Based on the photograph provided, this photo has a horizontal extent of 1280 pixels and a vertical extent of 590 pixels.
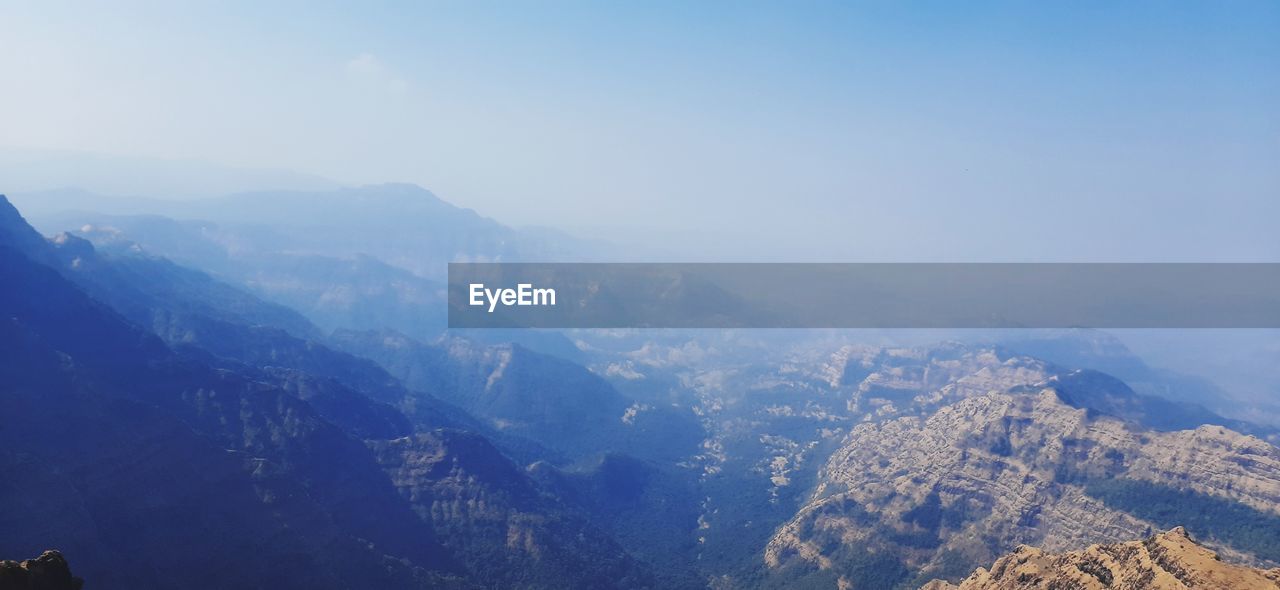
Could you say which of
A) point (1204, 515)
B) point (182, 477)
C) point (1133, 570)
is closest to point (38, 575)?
point (182, 477)

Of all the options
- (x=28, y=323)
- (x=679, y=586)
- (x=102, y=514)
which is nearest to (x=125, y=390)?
(x=28, y=323)

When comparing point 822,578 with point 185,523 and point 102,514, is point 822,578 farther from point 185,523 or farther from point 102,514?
point 102,514

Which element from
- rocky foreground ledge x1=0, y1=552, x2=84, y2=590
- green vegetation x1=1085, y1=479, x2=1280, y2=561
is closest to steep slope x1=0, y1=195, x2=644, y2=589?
rocky foreground ledge x1=0, y1=552, x2=84, y2=590

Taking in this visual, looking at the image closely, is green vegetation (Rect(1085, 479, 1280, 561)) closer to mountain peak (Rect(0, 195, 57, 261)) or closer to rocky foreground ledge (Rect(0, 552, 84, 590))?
rocky foreground ledge (Rect(0, 552, 84, 590))

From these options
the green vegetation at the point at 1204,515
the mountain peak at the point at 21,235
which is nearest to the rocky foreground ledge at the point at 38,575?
the mountain peak at the point at 21,235

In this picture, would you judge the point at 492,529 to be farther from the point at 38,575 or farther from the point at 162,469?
the point at 38,575
